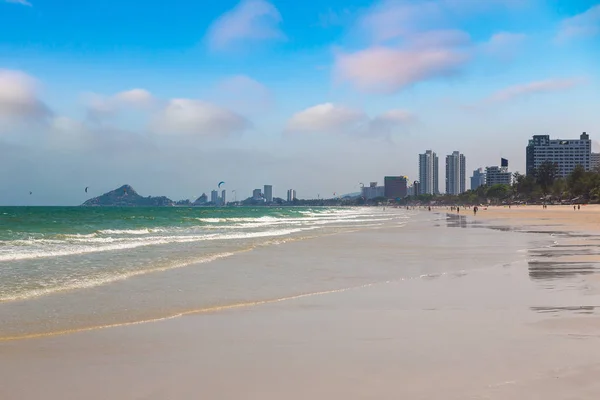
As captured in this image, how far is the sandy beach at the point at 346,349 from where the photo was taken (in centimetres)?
516

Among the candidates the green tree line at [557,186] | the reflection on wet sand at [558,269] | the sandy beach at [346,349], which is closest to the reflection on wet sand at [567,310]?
the sandy beach at [346,349]

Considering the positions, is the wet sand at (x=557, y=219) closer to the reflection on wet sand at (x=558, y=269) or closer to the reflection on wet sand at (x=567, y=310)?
the reflection on wet sand at (x=558, y=269)

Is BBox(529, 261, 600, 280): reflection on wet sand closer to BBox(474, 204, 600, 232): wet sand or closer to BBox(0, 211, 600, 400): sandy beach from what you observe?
BBox(0, 211, 600, 400): sandy beach

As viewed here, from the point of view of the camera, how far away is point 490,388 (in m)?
5.03

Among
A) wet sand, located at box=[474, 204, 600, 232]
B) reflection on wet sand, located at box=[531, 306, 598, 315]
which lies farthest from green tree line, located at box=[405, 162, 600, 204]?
reflection on wet sand, located at box=[531, 306, 598, 315]

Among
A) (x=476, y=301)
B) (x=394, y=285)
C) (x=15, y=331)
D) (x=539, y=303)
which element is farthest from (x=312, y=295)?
(x=15, y=331)

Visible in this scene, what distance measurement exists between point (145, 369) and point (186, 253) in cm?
1576

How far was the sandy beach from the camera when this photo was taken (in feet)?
16.9

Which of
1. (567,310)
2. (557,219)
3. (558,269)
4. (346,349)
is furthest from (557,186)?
(346,349)

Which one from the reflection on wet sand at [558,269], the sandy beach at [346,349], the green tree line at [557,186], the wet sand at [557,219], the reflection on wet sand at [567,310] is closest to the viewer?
the sandy beach at [346,349]

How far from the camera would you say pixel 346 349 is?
6.55 meters

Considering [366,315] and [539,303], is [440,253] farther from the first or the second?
[366,315]

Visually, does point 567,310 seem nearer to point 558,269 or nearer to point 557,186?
point 558,269

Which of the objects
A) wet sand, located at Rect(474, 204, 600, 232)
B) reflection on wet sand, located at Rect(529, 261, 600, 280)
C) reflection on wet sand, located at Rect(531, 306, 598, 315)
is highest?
reflection on wet sand, located at Rect(531, 306, 598, 315)
